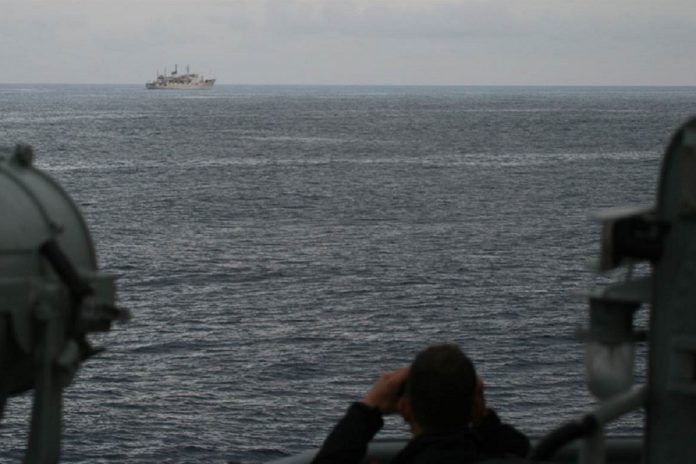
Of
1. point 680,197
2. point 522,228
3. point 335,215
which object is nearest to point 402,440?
point 680,197

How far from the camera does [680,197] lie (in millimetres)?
3479

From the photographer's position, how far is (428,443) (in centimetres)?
409

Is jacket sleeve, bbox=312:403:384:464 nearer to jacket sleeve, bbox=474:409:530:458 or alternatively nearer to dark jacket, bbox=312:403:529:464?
dark jacket, bbox=312:403:529:464

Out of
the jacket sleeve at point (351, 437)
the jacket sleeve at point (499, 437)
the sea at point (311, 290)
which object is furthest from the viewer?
the sea at point (311, 290)

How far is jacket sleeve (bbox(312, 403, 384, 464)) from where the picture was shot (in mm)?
4484

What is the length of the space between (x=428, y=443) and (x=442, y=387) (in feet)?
0.73

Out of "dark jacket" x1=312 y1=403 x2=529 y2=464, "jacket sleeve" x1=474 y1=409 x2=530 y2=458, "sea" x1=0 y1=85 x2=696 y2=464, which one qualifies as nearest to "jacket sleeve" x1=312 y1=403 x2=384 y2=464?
"dark jacket" x1=312 y1=403 x2=529 y2=464

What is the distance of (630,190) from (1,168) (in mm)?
97592

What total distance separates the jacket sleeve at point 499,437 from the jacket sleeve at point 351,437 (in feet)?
1.30

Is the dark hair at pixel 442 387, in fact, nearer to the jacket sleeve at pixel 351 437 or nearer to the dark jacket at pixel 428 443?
the dark jacket at pixel 428 443

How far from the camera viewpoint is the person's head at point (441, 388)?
3947 mm

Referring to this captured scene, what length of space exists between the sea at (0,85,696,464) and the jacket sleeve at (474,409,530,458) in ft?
2.32

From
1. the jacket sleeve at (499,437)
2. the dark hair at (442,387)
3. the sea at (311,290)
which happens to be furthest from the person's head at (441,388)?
the jacket sleeve at (499,437)

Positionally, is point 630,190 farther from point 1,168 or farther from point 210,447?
point 1,168
